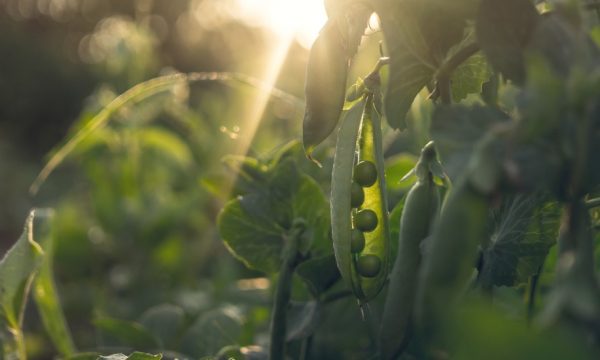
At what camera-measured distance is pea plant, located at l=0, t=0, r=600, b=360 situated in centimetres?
35

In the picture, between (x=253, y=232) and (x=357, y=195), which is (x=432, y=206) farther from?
(x=253, y=232)

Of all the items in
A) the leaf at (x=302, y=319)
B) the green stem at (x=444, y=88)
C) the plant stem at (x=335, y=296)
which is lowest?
the leaf at (x=302, y=319)

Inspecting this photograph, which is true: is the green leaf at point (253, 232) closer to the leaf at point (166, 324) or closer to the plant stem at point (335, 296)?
the plant stem at point (335, 296)

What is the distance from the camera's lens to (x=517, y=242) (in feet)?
1.94

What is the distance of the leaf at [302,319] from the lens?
0.71m

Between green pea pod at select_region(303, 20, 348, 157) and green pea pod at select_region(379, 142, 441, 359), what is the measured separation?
79 mm

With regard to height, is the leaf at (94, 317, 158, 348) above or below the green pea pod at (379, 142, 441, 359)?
below

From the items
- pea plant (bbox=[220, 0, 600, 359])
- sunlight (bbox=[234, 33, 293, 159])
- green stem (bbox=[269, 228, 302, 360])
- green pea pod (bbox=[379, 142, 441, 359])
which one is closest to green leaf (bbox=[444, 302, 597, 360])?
pea plant (bbox=[220, 0, 600, 359])

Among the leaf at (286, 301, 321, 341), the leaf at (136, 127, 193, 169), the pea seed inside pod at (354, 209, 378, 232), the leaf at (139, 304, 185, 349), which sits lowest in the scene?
the leaf at (139, 304, 185, 349)

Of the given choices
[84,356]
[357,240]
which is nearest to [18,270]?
[84,356]

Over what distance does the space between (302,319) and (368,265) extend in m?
0.18

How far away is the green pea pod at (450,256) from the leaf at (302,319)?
360 mm

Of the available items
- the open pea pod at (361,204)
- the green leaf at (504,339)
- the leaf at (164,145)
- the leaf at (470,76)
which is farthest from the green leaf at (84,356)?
the leaf at (164,145)

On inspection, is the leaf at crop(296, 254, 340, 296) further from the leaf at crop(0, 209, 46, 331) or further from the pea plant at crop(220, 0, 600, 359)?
the leaf at crop(0, 209, 46, 331)
